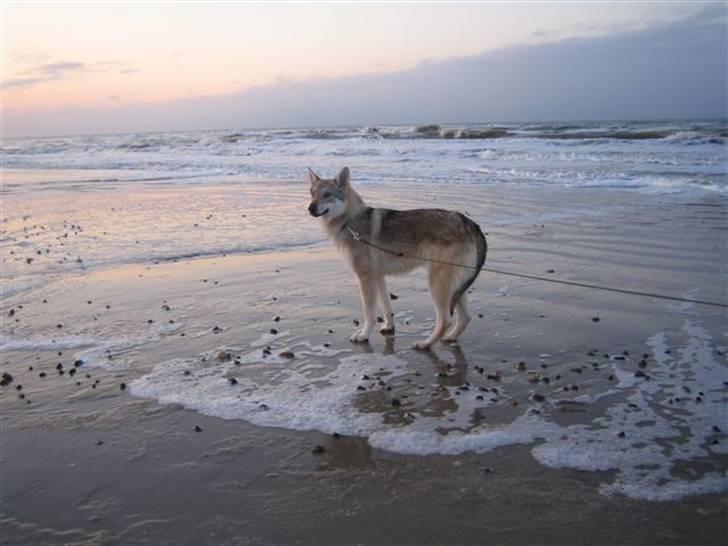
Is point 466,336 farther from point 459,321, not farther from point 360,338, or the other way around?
point 360,338

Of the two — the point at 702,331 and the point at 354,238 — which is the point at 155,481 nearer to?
the point at 354,238

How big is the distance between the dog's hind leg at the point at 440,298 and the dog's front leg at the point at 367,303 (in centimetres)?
56

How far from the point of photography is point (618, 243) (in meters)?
10.5

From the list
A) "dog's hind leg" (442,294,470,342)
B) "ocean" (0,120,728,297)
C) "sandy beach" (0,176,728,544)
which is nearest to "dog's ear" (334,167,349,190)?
"sandy beach" (0,176,728,544)

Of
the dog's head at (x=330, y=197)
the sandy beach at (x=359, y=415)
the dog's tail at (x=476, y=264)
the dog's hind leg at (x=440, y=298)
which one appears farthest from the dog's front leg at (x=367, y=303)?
the dog's tail at (x=476, y=264)

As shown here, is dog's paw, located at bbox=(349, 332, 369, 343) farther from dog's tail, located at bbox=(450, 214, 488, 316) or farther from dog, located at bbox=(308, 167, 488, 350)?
dog's tail, located at bbox=(450, 214, 488, 316)

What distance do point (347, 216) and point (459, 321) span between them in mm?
1675

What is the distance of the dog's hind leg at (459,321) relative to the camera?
6.62 m

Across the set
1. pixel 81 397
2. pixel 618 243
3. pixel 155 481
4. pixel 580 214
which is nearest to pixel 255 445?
pixel 155 481

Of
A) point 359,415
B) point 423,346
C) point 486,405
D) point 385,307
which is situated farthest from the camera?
point 385,307

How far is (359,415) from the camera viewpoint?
4.83m

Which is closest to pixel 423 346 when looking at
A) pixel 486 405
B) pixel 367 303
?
pixel 367 303

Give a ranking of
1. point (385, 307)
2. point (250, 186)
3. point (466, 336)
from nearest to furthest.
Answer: point (466, 336) → point (385, 307) → point (250, 186)

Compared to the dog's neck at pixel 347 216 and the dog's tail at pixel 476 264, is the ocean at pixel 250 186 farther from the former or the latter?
the dog's tail at pixel 476 264
